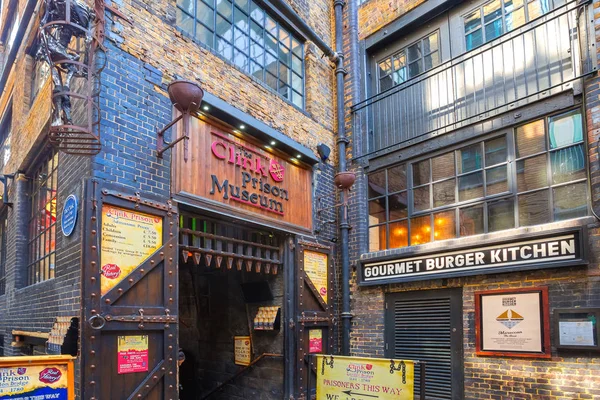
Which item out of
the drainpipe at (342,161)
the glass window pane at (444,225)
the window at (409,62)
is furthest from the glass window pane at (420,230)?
the window at (409,62)

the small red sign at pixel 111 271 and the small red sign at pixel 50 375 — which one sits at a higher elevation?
the small red sign at pixel 111 271

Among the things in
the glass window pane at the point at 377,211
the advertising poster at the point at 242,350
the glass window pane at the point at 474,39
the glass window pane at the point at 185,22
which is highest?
the glass window pane at the point at 474,39

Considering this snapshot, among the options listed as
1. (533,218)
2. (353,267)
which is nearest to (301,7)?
(353,267)

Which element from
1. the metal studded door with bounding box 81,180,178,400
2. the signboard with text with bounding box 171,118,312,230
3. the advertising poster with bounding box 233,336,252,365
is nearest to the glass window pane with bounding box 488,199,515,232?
the signboard with text with bounding box 171,118,312,230

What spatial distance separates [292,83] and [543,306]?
566 cm

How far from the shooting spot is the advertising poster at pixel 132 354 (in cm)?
506

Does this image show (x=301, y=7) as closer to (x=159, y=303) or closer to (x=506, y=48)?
(x=506, y=48)

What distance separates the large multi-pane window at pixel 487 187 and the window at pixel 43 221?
5.34 meters

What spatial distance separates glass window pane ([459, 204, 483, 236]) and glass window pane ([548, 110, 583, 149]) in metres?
1.41

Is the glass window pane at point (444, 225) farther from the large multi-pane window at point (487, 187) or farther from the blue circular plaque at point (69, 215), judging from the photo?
the blue circular plaque at point (69, 215)

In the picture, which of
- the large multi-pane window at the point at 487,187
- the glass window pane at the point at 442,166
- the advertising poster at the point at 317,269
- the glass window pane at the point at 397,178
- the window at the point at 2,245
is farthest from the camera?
the window at the point at 2,245

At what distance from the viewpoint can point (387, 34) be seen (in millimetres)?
9055

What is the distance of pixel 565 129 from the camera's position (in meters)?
6.52

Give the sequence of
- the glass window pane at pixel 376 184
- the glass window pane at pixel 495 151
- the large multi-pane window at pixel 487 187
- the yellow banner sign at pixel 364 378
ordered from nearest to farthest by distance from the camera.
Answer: the yellow banner sign at pixel 364 378, the large multi-pane window at pixel 487 187, the glass window pane at pixel 495 151, the glass window pane at pixel 376 184
